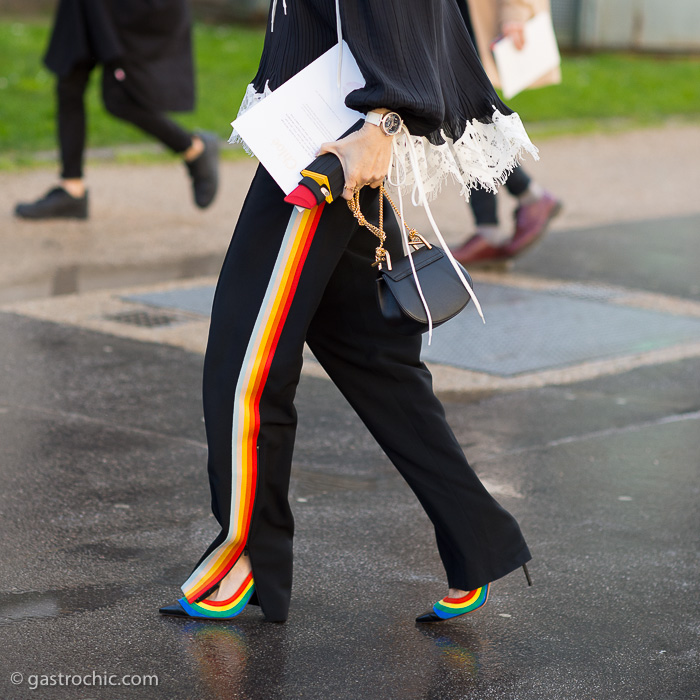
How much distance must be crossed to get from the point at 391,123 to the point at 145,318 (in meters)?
3.30

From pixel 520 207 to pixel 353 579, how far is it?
12.9 feet

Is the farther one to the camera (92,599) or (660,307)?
(660,307)

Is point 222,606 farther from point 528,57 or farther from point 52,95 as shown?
point 52,95

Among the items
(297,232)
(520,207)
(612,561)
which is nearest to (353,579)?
(612,561)

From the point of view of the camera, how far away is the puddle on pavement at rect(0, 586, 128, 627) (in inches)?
116

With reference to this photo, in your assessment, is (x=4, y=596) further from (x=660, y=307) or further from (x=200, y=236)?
→ (x=200, y=236)

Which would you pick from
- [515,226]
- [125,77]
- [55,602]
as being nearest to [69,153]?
[125,77]

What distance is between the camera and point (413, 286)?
8.71 ft

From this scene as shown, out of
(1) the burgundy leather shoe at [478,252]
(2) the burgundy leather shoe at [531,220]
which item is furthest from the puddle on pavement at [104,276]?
(2) the burgundy leather shoe at [531,220]

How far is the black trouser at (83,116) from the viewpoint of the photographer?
7281 millimetres

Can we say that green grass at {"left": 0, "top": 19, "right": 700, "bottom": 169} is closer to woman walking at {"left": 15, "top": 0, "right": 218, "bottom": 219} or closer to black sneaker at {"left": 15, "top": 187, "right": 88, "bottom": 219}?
black sneaker at {"left": 15, "top": 187, "right": 88, "bottom": 219}

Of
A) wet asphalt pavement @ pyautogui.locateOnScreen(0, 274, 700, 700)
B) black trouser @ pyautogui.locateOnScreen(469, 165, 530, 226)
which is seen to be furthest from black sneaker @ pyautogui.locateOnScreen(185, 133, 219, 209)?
wet asphalt pavement @ pyautogui.locateOnScreen(0, 274, 700, 700)

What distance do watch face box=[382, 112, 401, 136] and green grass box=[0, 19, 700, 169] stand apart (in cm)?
704

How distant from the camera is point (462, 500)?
289 cm
